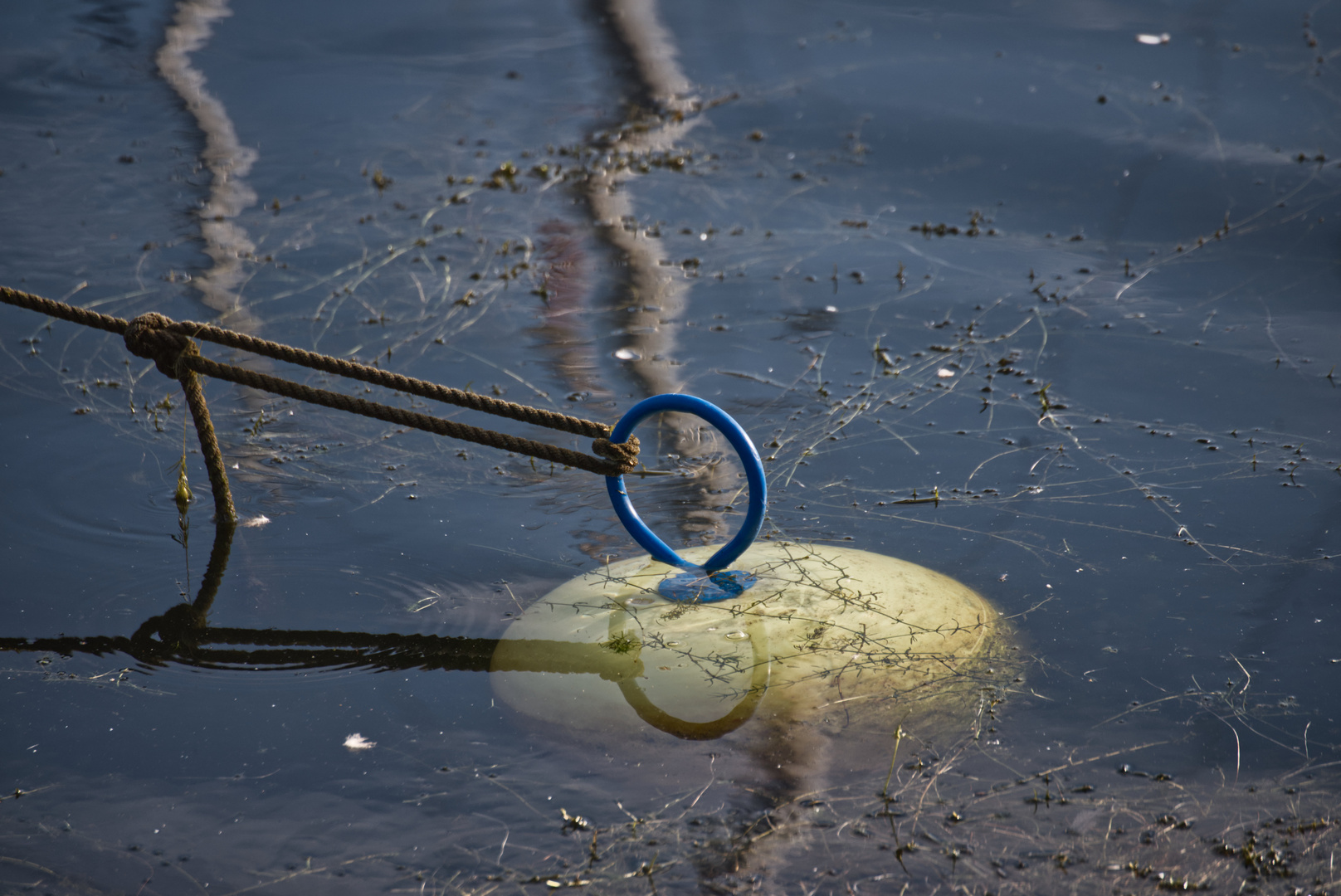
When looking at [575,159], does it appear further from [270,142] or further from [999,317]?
[999,317]

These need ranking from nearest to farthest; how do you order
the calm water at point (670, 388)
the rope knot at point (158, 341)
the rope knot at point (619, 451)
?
the calm water at point (670, 388) < the rope knot at point (619, 451) < the rope knot at point (158, 341)

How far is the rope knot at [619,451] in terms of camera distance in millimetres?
3135

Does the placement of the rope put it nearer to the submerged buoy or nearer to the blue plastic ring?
the blue plastic ring

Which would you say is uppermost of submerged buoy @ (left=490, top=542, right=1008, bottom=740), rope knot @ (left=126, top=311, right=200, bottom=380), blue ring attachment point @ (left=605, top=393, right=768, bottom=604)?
rope knot @ (left=126, top=311, right=200, bottom=380)

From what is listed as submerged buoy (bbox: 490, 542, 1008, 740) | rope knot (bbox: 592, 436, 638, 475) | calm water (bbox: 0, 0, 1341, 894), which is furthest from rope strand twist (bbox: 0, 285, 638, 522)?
calm water (bbox: 0, 0, 1341, 894)

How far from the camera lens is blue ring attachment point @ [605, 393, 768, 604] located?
2.93 meters

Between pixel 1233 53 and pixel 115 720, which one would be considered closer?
pixel 115 720

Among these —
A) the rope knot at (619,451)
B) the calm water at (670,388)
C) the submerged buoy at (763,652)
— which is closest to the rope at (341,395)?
the rope knot at (619,451)

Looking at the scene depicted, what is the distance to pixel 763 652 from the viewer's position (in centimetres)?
311

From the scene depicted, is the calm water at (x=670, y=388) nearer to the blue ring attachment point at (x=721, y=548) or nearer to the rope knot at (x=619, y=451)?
the blue ring attachment point at (x=721, y=548)

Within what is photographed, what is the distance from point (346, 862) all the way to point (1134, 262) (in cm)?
522

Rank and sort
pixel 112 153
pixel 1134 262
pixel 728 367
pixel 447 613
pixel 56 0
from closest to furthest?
pixel 447 613, pixel 728 367, pixel 1134 262, pixel 112 153, pixel 56 0

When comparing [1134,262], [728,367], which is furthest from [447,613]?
[1134,262]

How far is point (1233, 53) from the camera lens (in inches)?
325
